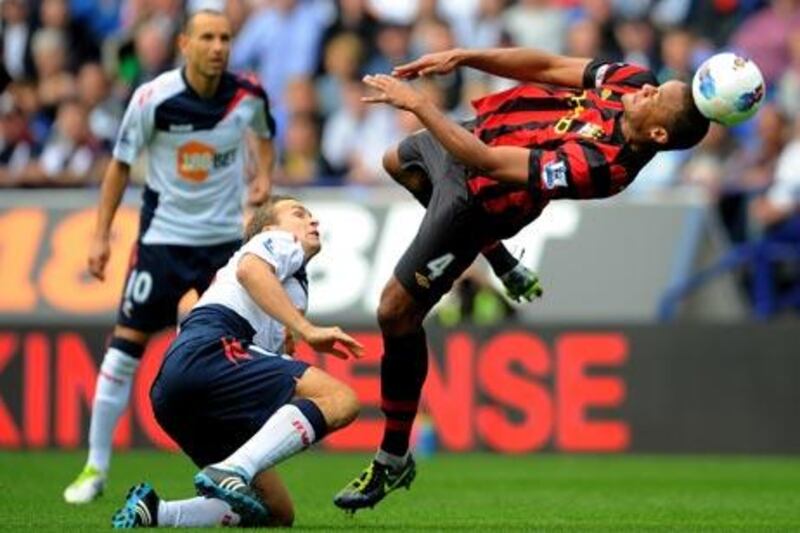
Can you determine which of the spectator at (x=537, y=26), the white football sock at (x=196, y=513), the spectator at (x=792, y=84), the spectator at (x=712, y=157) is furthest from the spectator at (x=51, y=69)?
the white football sock at (x=196, y=513)

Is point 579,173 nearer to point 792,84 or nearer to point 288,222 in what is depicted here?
point 288,222

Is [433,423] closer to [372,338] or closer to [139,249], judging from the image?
[372,338]

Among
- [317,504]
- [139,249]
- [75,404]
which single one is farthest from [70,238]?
[317,504]

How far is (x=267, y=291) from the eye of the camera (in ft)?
32.7

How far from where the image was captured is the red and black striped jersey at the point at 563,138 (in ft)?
34.5

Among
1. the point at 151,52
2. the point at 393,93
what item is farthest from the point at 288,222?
the point at 151,52

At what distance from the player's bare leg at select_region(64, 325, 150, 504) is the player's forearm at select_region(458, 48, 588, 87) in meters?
3.09

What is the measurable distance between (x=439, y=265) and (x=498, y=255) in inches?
25.4

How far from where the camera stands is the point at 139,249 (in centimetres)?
1342

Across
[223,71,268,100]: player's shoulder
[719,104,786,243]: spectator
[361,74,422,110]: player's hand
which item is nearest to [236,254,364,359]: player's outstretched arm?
[361,74,422,110]: player's hand

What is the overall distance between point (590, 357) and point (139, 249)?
5.50 m

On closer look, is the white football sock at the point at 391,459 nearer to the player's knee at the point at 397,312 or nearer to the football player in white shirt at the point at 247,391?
the player's knee at the point at 397,312

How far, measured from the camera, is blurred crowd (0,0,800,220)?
19297 millimetres

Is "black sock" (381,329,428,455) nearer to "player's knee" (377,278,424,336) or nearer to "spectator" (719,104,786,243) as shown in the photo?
"player's knee" (377,278,424,336)
